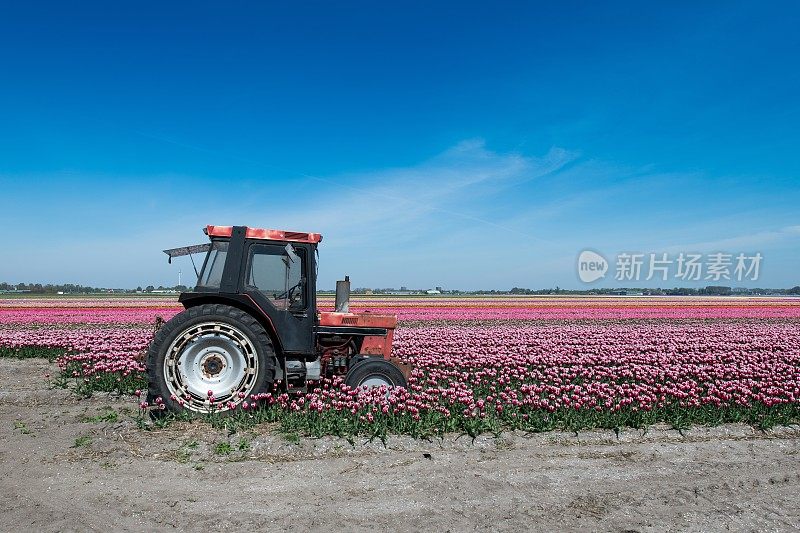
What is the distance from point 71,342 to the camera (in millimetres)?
13602

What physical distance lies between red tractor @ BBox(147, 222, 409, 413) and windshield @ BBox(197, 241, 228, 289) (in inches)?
0.6

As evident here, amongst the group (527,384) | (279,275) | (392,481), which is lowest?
(392,481)

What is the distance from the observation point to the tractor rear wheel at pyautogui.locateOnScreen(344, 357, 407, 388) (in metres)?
7.22

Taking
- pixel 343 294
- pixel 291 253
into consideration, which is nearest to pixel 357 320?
pixel 343 294

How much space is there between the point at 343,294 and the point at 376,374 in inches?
57.0

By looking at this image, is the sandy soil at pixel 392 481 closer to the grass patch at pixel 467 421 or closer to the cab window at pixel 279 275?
the grass patch at pixel 467 421

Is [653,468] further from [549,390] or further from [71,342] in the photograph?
[71,342]

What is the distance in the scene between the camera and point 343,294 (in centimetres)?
809

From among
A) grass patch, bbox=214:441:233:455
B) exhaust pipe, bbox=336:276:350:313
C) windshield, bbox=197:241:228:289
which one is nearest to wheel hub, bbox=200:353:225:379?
Result: windshield, bbox=197:241:228:289

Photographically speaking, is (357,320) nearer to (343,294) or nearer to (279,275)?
(343,294)

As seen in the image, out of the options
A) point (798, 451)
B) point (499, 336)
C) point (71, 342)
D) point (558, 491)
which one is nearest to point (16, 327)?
point (71, 342)

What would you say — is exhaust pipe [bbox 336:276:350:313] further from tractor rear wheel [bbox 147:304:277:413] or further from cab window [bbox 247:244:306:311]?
tractor rear wheel [bbox 147:304:277:413]

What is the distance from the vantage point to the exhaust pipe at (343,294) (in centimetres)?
805

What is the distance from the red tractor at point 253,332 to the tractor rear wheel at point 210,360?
1cm
